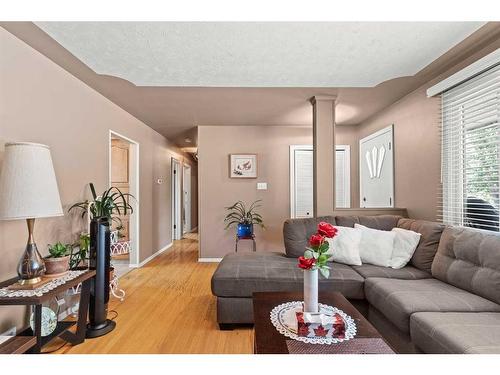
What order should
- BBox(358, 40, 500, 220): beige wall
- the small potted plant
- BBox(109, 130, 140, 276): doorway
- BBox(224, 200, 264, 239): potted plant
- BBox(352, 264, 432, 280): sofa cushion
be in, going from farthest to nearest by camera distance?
BBox(224, 200, 264, 239): potted plant → BBox(109, 130, 140, 276): doorway → BBox(358, 40, 500, 220): beige wall → BBox(352, 264, 432, 280): sofa cushion → the small potted plant

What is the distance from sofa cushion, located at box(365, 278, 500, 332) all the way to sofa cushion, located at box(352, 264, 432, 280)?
0.13m

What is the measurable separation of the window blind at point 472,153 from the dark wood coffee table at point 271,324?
144 centimetres

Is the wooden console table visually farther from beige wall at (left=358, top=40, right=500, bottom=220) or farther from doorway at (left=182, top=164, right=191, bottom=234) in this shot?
doorway at (left=182, top=164, right=191, bottom=234)

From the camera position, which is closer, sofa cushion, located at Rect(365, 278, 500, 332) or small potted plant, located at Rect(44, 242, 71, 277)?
sofa cushion, located at Rect(365, 278, 500, 332)

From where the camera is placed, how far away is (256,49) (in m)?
1.91

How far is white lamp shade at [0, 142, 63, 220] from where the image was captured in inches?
58.4

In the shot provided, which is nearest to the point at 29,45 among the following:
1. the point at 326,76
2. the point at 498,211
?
the point at 326,76

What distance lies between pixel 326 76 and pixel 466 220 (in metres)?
1.79

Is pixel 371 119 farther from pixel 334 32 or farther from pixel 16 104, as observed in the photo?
pixel 16 104

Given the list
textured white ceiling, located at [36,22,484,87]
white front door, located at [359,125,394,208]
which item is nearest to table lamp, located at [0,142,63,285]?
textured white ceiling, located at [36,22,484,87]

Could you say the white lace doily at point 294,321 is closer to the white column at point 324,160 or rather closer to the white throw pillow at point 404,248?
the white throw pillow at point 404,248

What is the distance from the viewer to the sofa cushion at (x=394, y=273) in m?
2.08

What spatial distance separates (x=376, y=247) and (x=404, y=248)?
0.23 metres

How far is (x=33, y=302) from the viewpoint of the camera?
140 cm
